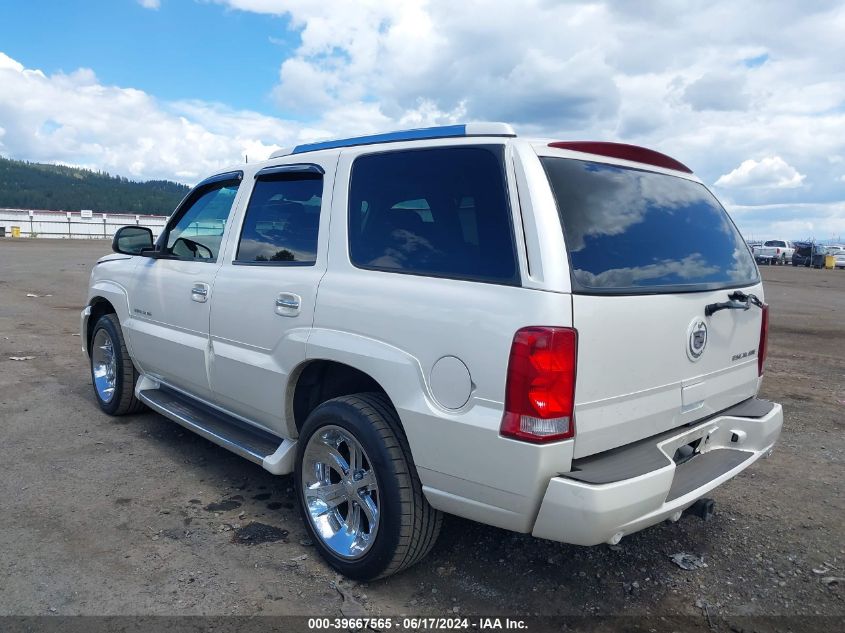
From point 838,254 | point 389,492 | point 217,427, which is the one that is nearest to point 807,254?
point 838,254

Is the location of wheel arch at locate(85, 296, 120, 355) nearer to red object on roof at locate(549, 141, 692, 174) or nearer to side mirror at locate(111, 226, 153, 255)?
side mirror at locate(111, 226, 153, 255)

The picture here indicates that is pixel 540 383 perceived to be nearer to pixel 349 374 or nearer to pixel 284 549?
pixel 349 374

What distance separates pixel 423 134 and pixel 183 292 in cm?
204

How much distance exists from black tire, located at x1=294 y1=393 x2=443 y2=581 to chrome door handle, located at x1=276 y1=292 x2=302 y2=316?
58 centimetres

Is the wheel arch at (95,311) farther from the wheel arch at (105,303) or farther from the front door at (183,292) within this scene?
the front door at (183,292)

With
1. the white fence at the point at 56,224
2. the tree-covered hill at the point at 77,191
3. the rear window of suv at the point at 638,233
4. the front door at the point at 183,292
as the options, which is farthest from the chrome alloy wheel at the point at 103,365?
the tree-covered hill at the point at 77,191

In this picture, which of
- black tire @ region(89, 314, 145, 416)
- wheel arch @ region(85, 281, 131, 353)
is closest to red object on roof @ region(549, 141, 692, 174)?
wheel arch @ region(85, 281, 131, 353)

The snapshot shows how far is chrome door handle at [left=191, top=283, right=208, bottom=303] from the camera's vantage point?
12.9 ft

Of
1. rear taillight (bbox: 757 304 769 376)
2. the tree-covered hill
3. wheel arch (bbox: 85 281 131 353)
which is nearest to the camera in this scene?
rear taillight (bbox: 757 304 769 376)

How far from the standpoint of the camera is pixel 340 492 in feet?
10.2

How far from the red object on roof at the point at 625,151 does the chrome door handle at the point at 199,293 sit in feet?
7.50

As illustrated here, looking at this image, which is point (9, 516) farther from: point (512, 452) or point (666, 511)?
point (666, 511)

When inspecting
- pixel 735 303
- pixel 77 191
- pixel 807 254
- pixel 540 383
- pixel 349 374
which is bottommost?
pixel 349 374

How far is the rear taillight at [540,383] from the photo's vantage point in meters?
2.29
